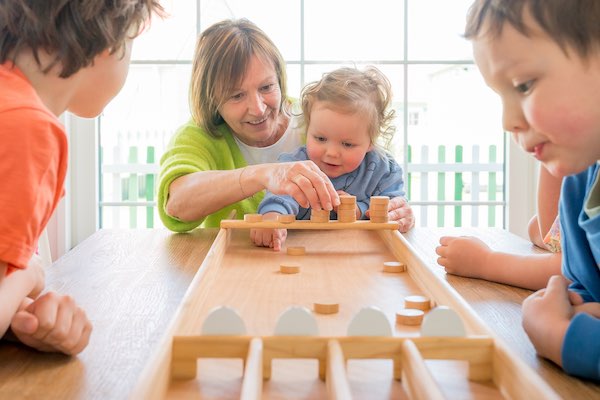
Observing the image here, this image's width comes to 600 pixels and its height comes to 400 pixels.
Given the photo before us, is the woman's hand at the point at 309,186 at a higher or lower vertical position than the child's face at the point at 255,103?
lower

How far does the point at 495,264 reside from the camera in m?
1.14

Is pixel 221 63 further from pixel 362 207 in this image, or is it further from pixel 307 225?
pixel 307 225

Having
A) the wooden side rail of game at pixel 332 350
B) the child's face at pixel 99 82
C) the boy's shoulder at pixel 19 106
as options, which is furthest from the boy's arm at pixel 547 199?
the boy's shoulder at pixel 19 106

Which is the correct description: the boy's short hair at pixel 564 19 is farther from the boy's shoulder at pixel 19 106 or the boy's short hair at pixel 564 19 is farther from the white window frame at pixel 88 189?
the white window frame at pixel 88 189

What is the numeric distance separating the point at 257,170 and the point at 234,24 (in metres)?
0.52

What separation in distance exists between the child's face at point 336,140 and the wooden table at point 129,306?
24 centimetres

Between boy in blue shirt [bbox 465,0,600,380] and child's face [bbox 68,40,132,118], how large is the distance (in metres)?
0.51

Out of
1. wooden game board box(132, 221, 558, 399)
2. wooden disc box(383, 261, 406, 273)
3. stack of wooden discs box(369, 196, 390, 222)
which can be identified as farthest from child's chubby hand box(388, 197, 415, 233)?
wooden game board box(132, 221, 558, 399)

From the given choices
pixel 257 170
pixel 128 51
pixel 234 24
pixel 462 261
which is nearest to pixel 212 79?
pixel 234 24

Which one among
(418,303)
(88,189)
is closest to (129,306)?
(418,303)

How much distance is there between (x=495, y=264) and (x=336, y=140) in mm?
700

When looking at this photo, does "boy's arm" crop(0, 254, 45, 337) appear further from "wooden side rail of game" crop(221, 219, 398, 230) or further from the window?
the window

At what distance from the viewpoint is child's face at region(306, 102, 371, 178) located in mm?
1765

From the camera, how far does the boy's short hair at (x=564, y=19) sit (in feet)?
2.42
